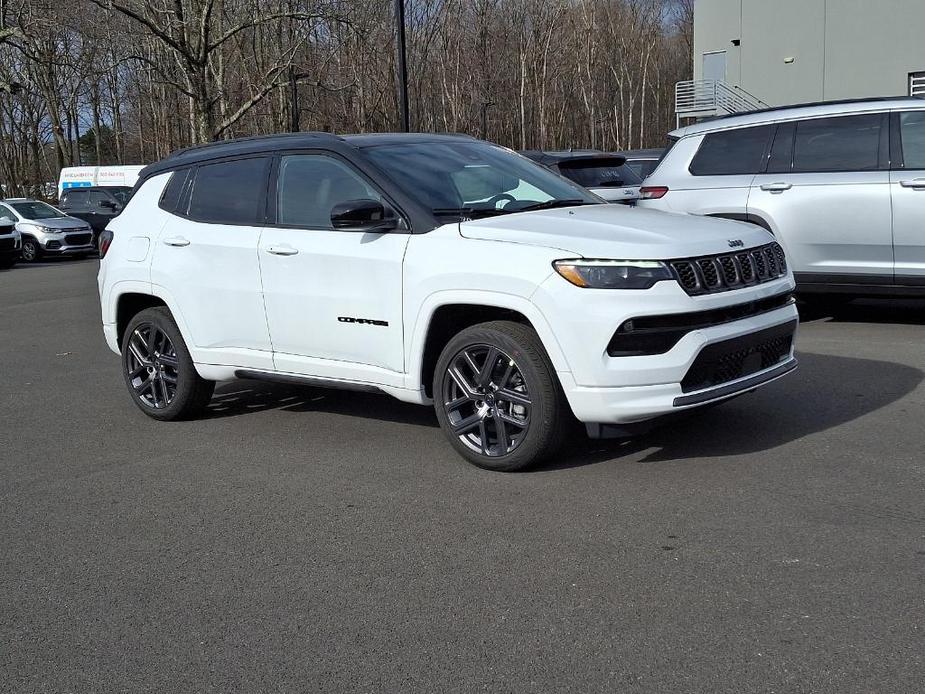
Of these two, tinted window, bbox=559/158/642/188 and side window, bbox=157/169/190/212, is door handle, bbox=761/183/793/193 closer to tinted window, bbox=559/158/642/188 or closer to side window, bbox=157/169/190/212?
tinted window, bbox=559/158/642/188

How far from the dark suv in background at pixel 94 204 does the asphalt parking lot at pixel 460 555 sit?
2528 centimetres

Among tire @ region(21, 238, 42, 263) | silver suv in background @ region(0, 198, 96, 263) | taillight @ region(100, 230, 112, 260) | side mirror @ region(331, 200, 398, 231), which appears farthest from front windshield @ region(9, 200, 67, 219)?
side mirror @ region(331, 200, 398, 231)

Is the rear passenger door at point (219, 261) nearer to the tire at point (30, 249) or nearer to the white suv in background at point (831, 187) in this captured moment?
the white suv in background at point (831, 187)

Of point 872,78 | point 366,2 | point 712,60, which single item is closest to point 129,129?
point 366,2

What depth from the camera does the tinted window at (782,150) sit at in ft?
32.7

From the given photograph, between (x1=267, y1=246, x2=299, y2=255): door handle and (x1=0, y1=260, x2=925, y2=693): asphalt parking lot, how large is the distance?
116cm

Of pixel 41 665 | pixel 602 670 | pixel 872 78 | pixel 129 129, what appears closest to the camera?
pixel 602 670

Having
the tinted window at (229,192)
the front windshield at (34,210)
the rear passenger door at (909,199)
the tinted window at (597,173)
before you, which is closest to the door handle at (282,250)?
the tinted window at (229,192)

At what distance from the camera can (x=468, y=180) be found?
634cm

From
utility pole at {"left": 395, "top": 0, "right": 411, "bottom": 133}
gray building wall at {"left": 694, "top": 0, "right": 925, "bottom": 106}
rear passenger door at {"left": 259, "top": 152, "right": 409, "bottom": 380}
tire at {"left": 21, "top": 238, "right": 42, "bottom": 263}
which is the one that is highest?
gray building wall at {"left": 694, "top": 0, "right": 925, "bottom": 106}

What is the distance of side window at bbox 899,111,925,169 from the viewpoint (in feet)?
30.5

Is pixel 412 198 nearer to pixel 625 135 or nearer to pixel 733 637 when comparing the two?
pixel 733 637

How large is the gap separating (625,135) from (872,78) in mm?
29075

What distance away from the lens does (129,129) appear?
7769 cm
